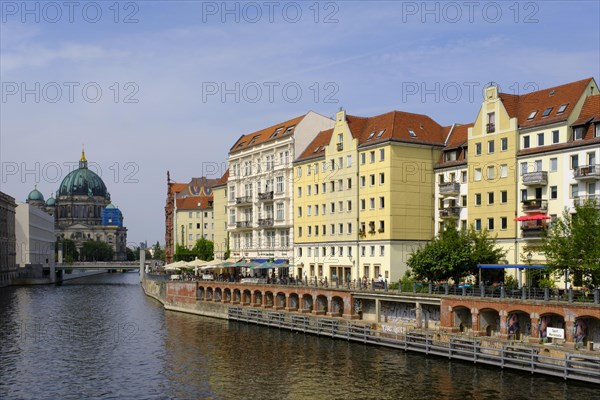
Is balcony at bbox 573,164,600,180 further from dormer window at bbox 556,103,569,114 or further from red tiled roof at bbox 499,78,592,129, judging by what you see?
dormer window at bbox 556,103,569,114

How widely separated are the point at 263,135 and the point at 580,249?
6930cm

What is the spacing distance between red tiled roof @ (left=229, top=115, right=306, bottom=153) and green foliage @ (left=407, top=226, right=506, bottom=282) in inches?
1686

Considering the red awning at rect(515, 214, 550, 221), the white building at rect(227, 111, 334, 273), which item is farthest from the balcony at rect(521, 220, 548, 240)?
the white building at rect(227, 111, 334, 273)

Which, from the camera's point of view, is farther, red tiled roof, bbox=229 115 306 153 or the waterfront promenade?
red tiled roof, bbox=229 115 306 153

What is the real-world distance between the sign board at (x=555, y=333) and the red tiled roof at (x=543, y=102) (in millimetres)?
24775

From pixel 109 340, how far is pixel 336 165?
123 ft

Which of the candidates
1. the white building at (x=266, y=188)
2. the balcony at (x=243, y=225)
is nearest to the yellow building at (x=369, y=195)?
the white building at (x=266, y=188)

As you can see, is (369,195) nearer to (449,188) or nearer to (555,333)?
(449,188)

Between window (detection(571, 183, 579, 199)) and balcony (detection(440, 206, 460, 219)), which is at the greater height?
window (detection(571, 183, 579, 199))

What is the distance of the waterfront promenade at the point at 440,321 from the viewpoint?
49312 millimetres

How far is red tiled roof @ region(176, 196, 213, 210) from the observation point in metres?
189

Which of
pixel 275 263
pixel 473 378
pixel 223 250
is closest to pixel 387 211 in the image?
pixel 275 263

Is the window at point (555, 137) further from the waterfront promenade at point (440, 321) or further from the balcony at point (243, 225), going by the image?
the balcony at point (243, 225)

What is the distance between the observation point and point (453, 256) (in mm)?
66750
